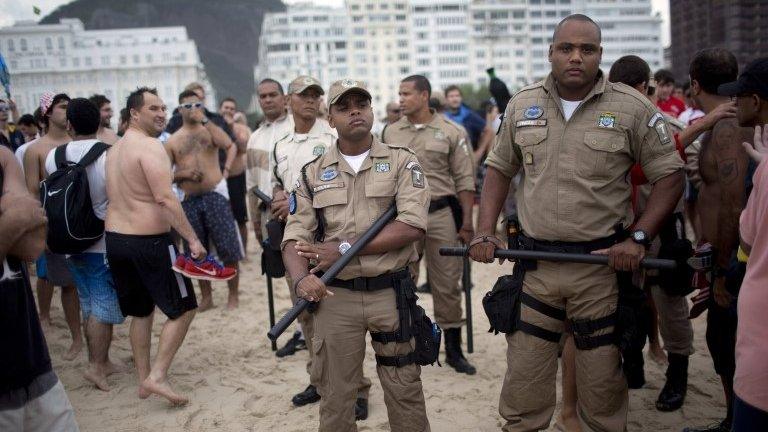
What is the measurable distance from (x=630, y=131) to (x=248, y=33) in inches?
7639

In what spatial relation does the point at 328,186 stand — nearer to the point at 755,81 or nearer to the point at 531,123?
the point at 531,123

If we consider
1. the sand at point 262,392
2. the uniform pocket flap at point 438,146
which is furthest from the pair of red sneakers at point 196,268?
the uniform pocket flap at point 438,146

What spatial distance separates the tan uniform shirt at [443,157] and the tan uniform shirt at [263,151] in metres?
1.14

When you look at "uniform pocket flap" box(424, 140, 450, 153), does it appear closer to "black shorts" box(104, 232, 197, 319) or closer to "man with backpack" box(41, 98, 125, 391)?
"black shorts" box(104, 232, 197, 319)

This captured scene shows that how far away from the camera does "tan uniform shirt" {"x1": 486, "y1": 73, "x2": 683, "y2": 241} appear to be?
3045 mm

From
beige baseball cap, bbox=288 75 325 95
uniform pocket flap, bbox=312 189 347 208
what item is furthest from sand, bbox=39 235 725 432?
beige baseball cap, bbox=288 75 325 95

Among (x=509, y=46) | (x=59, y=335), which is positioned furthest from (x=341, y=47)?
(x=59, y=335)

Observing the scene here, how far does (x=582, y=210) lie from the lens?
10.1 feet

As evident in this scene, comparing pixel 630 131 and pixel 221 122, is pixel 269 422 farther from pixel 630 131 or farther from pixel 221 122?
pixel 221 122

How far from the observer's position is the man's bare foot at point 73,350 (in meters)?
5.77

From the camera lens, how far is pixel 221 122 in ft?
25.5

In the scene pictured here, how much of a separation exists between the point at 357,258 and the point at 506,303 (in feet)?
2.74

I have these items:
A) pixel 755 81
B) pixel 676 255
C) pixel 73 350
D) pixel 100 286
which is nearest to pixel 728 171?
pixel 676 255

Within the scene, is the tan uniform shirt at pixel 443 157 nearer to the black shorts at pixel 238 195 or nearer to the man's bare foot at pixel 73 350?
the man's bare foot at pixel 73 350
